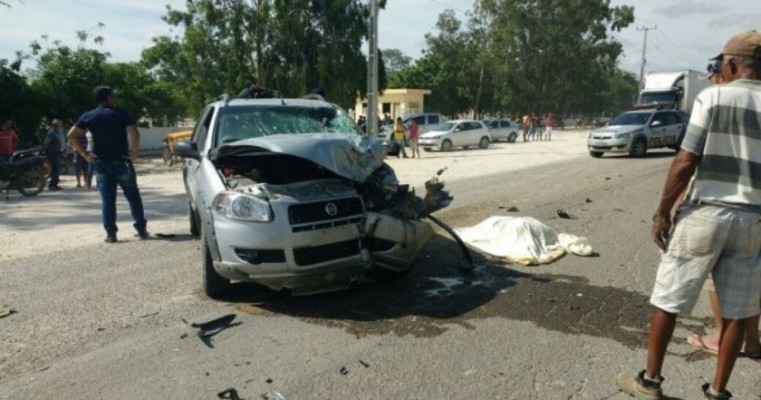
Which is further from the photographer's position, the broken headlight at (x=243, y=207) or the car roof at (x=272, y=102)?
the car roof at (x=272, y=102)

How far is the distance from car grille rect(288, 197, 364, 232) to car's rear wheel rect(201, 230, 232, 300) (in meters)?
1.01

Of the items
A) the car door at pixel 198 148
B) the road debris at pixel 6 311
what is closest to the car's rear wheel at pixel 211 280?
the car door at pixel 198 148

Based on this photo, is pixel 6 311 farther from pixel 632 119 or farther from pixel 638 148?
pixel 632 119

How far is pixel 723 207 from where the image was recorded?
119 inches

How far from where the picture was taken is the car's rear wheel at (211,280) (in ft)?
16.9

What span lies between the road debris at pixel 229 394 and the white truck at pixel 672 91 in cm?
3234

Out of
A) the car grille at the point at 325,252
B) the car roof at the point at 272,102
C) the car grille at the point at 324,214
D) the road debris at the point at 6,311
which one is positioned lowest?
the road debris at the point at 6,311

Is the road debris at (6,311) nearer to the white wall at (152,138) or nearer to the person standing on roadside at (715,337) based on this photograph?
the person standing on roadside at (715,337)

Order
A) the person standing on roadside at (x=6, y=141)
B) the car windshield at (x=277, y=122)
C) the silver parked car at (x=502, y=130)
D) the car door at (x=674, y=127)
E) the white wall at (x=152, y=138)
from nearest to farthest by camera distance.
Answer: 1. the car windshield at (x=277, y=122)
2. the person standing on roadside at (x=6, y=141)
3. the car door at (x=674, y=127)
4. the white wall at (x=152, y=138)
5. the silver parked car at (x=502, y=130)

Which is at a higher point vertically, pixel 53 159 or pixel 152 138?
pixel 53 159

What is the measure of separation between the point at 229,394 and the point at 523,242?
410 cm

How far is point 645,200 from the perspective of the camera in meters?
10.9

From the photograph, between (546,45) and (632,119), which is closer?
(632,119)

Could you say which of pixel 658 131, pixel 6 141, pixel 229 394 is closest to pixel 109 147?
pixel 229 394
